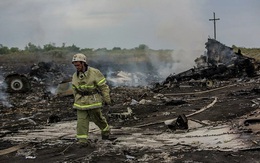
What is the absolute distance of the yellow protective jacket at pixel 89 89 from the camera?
8.01 metres

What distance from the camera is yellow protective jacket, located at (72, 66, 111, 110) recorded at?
315 inches

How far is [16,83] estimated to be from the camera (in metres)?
19.4

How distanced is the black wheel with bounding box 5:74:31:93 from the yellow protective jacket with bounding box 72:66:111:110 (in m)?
11.8

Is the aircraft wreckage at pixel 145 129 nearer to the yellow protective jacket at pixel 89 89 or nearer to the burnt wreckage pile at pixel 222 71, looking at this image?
the yellow protective jacket at pixel 89 89

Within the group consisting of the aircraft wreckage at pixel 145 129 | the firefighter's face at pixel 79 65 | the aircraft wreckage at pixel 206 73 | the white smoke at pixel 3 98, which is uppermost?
the aircraft wreckage at pixel 206 73

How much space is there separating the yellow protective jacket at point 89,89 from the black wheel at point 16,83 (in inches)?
464

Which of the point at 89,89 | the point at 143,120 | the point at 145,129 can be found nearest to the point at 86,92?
the point at 89,89

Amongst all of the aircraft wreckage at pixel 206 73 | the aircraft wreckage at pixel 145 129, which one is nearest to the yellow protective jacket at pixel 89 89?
the aircraft wreckage at pixel 145 129

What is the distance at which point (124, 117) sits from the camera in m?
11.4

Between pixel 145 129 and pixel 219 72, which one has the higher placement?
pixel 219 72

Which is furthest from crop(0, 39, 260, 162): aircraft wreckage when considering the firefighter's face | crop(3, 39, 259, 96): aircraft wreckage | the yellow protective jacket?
the firefighter's face

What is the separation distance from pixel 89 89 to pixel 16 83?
39.9 ft

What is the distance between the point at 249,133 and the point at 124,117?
4377 millimetres

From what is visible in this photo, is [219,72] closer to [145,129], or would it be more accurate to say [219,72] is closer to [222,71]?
[222,71]
